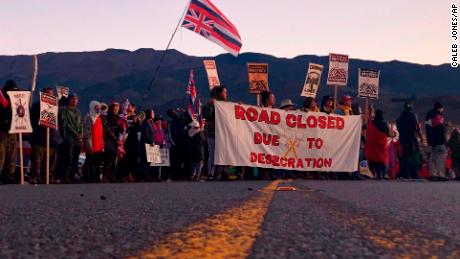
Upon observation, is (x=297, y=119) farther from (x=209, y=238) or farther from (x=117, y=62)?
(x=117, y=62)

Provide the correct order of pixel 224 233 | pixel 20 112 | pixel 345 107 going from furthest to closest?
1. pixel 345 107
2. pixel 20 112
3. pixel 224 233

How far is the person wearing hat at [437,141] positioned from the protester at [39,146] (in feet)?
27.3

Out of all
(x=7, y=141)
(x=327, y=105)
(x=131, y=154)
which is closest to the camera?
(x=7, y=141)

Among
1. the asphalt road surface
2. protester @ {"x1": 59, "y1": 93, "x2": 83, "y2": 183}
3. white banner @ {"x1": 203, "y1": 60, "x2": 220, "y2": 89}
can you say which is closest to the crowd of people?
protester @ {"x1": 59, "y1": 93, "x2": 83, "y2": 183}

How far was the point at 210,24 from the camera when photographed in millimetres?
17562

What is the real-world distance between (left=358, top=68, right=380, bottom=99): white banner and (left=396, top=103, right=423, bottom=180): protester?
2109 millimetres

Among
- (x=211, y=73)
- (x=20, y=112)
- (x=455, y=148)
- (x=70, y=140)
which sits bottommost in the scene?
(x=455, y=148)

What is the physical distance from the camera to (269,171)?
44.8 feet

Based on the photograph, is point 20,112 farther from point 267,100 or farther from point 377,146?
point 377,146

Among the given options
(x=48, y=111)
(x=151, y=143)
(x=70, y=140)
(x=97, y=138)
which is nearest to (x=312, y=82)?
(x=151, y=143)

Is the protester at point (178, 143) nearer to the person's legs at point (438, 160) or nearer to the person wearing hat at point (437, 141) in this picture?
the person wearing hat at point (437, 141)

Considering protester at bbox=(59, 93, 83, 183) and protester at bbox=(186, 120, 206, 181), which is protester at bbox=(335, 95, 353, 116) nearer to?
protester at bbox=(186, 120, 206, 181)

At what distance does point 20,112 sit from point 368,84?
383 inches

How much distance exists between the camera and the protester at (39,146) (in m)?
11.4
